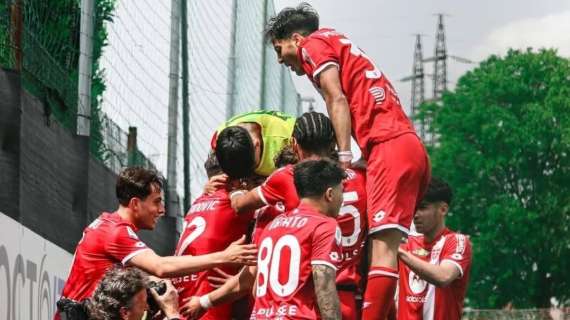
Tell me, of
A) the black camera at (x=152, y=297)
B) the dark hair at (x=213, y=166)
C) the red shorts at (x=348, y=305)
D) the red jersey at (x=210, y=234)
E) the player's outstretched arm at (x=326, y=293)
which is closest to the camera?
the player's outstretched arm at (x=326, y=293)

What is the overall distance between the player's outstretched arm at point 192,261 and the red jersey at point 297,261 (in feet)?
1.50

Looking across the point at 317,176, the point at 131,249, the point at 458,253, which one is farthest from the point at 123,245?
the point at 458,253

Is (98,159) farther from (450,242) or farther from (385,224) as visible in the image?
(385,224)

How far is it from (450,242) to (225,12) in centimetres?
992

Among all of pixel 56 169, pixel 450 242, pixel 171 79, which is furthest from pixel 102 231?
pixel 171 79

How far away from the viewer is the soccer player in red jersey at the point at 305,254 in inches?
277

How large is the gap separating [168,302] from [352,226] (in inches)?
39.4

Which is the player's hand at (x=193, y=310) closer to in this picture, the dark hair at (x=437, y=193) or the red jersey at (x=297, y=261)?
the red jersey at (x=297, y=261)

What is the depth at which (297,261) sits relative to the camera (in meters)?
7.14

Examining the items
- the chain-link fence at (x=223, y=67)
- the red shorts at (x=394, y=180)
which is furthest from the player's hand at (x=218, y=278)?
the chain-link fence at (x=223, y=67)

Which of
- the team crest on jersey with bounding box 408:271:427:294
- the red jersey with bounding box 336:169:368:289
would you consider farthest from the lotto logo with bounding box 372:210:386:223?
the team crest on jersey with bounding box 408:271:427:294

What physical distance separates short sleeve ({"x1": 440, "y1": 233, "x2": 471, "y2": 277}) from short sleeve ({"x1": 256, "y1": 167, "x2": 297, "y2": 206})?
9.26ft

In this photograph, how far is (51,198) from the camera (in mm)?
11633

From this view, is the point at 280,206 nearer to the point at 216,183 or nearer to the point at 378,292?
the point at 378,292
